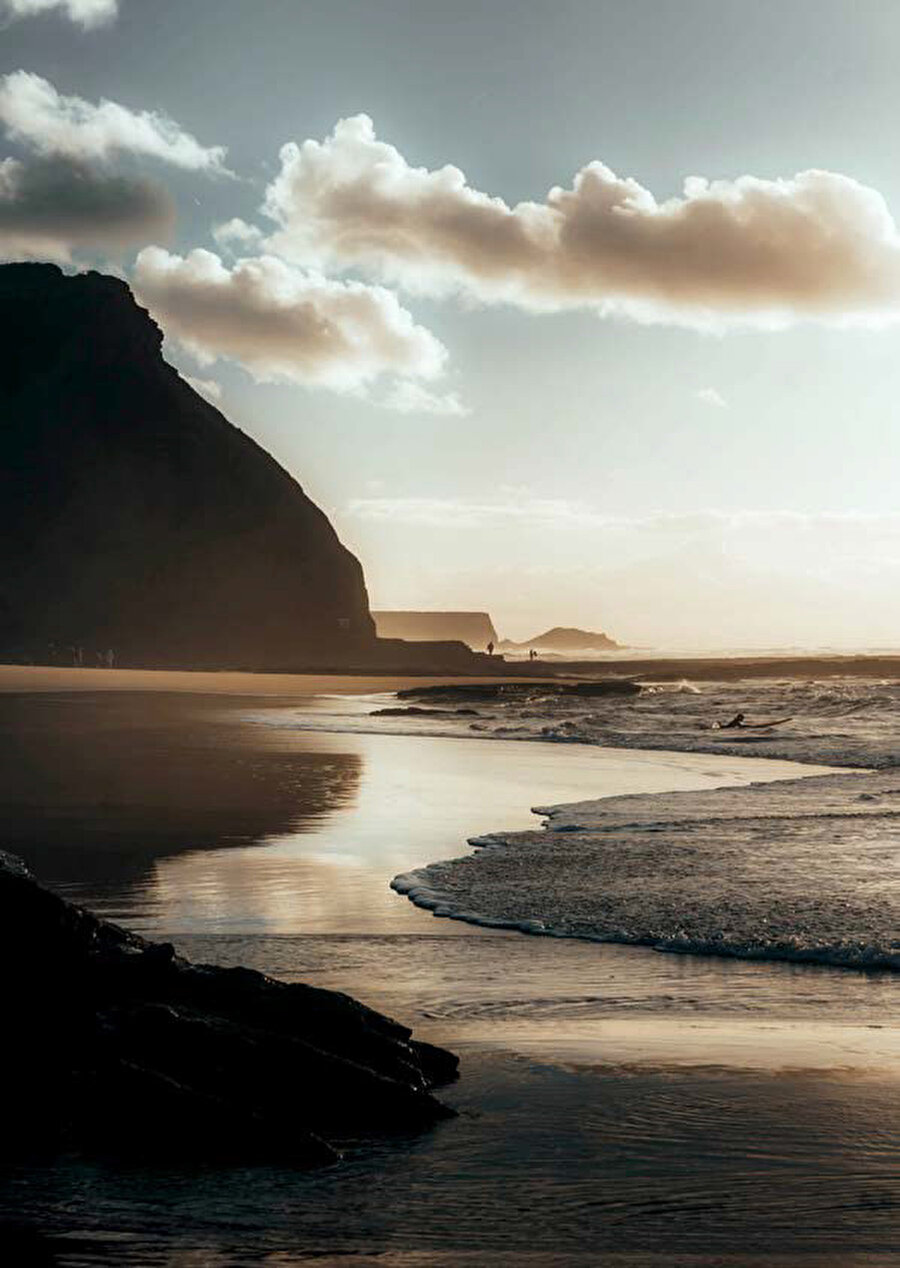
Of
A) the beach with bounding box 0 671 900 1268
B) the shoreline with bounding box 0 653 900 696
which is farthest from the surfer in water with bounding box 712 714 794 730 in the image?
the shoreline with bounding box 0 653 900 696

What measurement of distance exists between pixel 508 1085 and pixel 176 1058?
157cm

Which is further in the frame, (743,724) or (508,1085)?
(743,724)

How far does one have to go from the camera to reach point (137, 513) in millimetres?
131750

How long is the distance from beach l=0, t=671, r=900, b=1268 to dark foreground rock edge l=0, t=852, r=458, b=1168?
21 centimetres

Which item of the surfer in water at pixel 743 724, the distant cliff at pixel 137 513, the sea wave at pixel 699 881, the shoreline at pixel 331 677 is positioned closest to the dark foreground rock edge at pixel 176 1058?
the sea wave at pixel 699 881

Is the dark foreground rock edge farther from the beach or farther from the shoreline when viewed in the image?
the shoreline

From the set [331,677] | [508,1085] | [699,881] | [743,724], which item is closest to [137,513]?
[331,677]

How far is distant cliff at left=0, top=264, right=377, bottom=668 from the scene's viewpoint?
12575cm

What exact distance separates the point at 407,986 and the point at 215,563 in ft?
430

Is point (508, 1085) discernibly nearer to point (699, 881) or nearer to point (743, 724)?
point (699, 881)

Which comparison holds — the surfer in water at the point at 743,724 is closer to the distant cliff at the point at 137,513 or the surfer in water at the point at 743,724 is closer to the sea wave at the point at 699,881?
the sea wave at the point at 699,881

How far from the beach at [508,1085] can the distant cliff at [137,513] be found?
111863mm

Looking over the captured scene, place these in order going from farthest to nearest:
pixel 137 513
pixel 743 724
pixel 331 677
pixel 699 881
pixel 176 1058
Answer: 1. pixel 137 513
2. pixel 331 677
3. pixel 743 724
4. pixel 699 881
5. pixel 176 1058

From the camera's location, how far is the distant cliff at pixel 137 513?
12575cm
